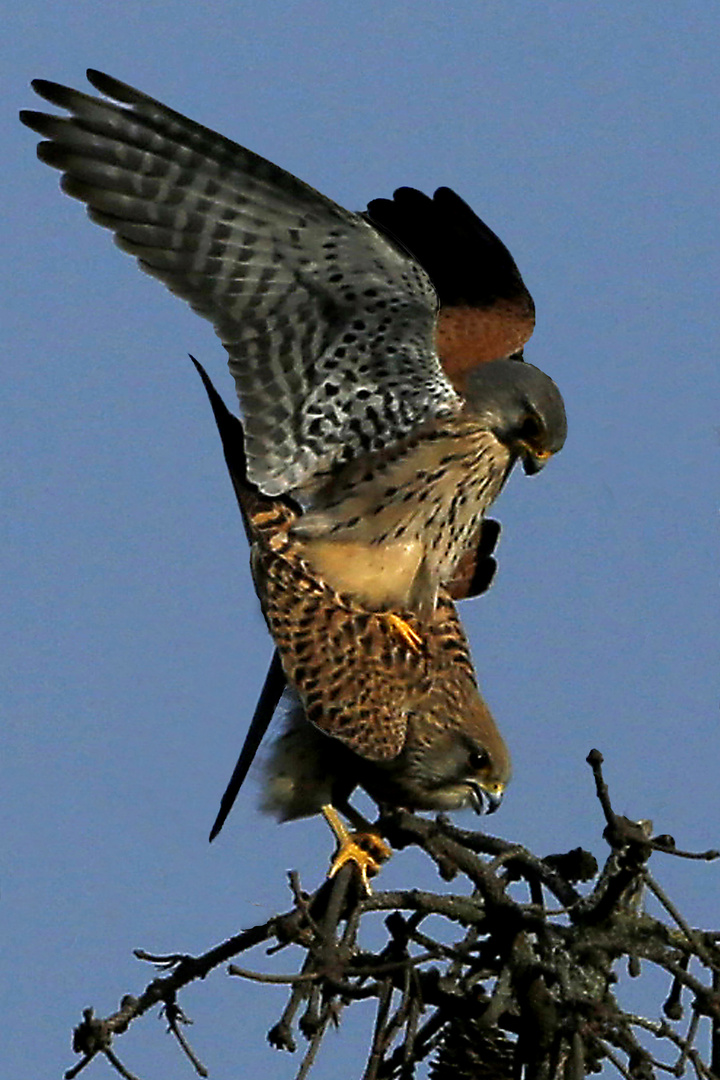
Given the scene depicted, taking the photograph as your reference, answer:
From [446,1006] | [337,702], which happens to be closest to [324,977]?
[446,1006]

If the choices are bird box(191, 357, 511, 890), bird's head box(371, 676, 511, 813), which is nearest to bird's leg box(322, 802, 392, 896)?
bird box(191, 357, 511, 890)

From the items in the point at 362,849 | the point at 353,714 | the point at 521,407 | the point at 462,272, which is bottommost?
the point at 362,849

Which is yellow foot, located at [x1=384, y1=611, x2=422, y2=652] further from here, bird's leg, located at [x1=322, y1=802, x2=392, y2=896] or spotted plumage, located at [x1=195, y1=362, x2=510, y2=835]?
bird's leg, located at [x1=322, y1=802, x2=392, y2=896]

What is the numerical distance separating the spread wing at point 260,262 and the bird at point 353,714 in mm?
145

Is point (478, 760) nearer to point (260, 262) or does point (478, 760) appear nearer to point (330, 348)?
point (330, 348)

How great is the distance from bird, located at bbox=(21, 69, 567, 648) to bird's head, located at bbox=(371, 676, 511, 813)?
226mm

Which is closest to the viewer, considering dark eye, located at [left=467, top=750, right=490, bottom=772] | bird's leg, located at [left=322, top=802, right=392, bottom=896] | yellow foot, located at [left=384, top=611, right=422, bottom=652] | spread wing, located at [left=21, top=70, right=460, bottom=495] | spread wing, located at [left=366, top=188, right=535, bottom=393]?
bird's leg, located at [left=322, top=802, right=392, bottom=896]

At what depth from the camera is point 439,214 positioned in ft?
15.2

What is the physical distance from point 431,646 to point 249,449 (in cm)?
59

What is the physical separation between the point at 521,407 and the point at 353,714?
859 millimetres

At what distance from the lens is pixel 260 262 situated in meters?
3.92

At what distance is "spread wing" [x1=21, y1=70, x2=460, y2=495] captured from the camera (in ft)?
12.5

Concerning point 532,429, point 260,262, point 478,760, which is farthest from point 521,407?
point 478,760

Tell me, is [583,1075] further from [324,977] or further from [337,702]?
[337,702]
